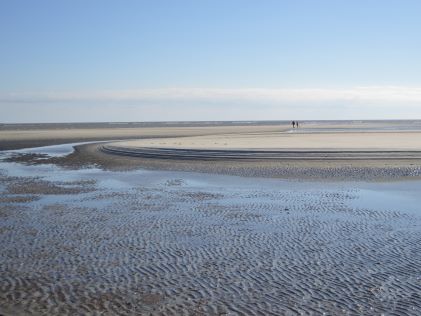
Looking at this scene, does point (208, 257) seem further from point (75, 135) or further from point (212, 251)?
point (75, 135)

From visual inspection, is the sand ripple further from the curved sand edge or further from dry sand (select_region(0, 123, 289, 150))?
dry sand (select_region(0, 123, 289, 150))

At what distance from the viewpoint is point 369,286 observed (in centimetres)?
845

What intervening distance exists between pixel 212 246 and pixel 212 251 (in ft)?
1.41

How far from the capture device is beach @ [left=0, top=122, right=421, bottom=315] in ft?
25.9

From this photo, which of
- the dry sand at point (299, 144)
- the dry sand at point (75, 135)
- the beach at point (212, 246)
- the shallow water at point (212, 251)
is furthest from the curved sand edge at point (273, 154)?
the dry sand at point (75, 135)

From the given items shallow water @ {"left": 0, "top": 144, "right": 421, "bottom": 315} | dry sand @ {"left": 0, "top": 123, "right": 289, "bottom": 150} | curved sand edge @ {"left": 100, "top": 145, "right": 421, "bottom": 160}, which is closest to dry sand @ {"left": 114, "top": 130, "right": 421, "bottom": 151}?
curved sand edge @ {"left": 100, "top": 145, "right": 421, "bottom": 160}

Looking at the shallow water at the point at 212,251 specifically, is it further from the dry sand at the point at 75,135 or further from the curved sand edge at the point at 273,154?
the dry sand at the point at 75,135

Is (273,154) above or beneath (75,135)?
beneath

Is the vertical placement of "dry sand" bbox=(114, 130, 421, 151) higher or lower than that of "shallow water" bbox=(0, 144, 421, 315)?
higher

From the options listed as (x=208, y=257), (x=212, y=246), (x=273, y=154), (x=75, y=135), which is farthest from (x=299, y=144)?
(x=75, y=135)

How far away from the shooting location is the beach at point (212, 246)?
7.90 meters

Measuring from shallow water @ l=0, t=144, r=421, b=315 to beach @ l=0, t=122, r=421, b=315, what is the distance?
0.03 m

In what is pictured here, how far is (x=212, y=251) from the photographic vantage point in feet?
35.6

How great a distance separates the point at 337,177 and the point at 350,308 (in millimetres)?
15992
